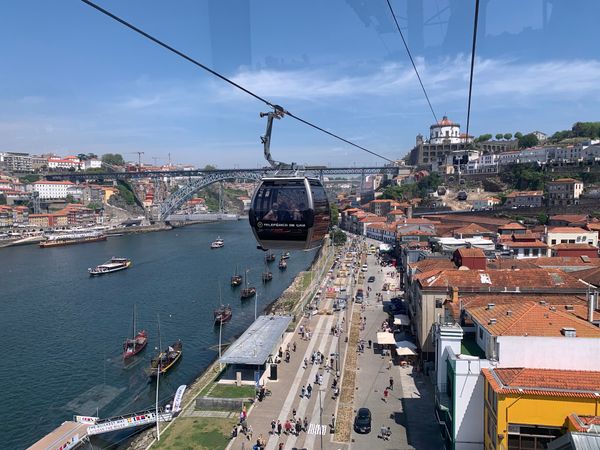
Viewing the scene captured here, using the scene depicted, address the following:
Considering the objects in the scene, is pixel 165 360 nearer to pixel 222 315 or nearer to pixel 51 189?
pixel 222 315

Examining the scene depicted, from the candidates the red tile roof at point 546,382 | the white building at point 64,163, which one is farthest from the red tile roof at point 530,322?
the white building at point 64,163

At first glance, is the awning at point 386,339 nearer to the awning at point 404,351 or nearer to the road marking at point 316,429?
the awning at point 404,351

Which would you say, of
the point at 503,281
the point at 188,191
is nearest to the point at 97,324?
the point at 503,281

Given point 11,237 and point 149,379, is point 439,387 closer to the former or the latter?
point 149,379

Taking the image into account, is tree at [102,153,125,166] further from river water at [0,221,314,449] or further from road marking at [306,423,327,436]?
road marking at [306,423,327,436]

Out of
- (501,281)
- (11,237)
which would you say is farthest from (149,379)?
(11,237)

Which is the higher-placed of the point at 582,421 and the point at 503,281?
the point at 503,281
